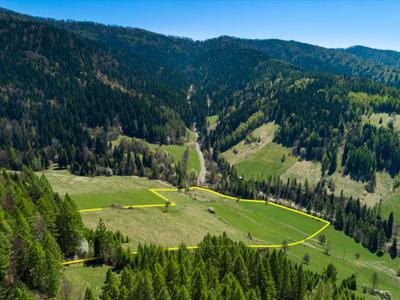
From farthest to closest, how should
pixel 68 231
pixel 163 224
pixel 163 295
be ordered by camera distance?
1. pixel 163 224
2. pixel 68 231
3. pixel 163 295

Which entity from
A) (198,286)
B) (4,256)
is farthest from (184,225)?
(4,256)

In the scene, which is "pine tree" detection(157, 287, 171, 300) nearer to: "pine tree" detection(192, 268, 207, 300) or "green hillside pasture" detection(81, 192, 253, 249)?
"pine tree" detection(192, 268, 207, 300)

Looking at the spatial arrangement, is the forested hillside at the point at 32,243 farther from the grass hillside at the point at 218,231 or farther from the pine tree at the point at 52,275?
the grass hillside at the point at 218,231

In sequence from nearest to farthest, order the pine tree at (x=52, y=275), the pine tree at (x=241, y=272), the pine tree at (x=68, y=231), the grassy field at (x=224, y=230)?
1. the pine tree at (x=52, y=275)
2. the pine tree at (x=68, y=231)
3. the pine tree at (x=241, y=272)
4. the grassy field at (x=224, y=230)

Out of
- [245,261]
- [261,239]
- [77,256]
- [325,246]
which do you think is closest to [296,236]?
[325,246]

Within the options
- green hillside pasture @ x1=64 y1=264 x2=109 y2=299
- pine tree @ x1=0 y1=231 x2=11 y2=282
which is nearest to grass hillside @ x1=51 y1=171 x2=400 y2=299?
green hillside pasture @ x1=64 y1=264 x2=109 y2=299

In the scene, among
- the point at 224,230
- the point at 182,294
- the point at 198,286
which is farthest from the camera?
the point at 224,230

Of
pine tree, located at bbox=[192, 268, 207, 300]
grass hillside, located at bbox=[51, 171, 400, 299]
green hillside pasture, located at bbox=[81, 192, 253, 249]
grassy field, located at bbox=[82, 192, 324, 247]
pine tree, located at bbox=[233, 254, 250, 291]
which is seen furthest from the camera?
grass hillside, located at bbox=[51, 171, 400, 299]

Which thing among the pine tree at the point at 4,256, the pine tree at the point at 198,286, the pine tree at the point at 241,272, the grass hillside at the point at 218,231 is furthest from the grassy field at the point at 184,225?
the pine tree at the point at 4,256

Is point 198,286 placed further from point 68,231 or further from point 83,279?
point 68,231
